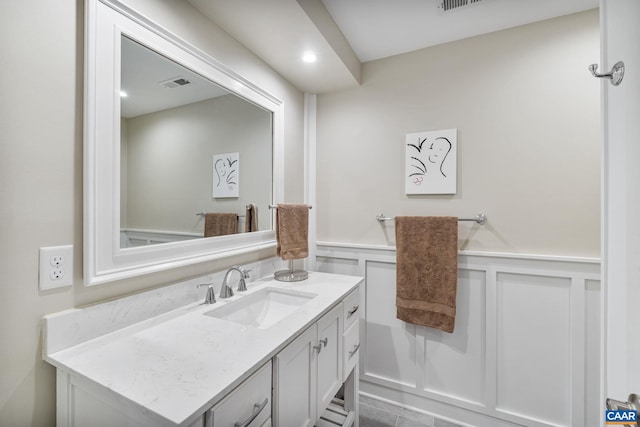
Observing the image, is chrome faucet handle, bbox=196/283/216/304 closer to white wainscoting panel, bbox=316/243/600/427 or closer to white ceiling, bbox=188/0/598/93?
white wainscoting panel, bbox=316/243/600/427

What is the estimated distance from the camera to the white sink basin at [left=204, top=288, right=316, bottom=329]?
1300 millimetres

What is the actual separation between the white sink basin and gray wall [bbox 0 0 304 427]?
0.53 m

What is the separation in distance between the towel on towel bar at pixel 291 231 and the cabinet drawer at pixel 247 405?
813mm

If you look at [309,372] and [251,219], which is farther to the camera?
[251,219]

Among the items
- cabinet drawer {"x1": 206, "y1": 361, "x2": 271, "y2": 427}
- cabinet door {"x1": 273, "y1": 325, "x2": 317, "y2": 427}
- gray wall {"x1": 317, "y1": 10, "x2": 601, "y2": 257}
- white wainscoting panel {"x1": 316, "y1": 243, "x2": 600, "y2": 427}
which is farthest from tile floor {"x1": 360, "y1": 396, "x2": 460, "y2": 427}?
cabinet drawer {"x1": 206, "y1": 361, "x2": 271, "y2": 427}

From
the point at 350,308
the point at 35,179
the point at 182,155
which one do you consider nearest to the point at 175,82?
the point at 182,155

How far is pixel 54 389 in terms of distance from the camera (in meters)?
0.82

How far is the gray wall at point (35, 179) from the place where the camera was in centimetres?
73

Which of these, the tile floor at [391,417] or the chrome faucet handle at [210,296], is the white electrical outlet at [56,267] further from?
the tile floor at [391,417]

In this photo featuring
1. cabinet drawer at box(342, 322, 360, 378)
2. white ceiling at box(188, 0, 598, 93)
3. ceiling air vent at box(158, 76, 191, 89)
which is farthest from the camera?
cabinet drawer at box(342, 322, 360, 378)

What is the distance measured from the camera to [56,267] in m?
0.82

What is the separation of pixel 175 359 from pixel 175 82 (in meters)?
1.08

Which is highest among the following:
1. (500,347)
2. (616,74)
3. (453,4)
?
(453,4)

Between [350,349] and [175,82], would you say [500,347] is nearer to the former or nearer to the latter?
[350,349]
